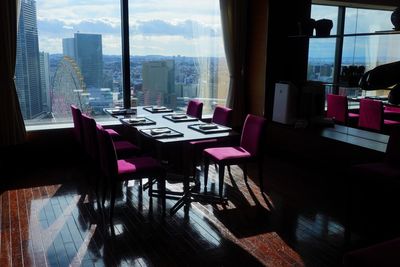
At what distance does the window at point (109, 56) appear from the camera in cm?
496

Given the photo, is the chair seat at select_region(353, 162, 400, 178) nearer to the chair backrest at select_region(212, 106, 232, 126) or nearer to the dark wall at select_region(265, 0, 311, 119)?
the chair backrest at select_region(212, 106, 232, 126)

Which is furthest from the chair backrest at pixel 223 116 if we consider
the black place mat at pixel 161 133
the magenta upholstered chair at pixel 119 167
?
the magenta upholstered chair at pixel 119 167

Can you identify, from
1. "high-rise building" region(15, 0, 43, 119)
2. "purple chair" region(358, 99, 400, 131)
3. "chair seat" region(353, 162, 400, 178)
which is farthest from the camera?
"high-rise building" region(15, 0, 43, 119)

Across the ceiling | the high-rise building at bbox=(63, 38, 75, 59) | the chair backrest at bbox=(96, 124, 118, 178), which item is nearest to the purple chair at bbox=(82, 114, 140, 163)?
the chair backrest at bbox=(96, 124, 118, 178)

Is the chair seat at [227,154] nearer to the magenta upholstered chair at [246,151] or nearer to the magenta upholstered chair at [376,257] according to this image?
the magenta upholstered chair at [246,151]

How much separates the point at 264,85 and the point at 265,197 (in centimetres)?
217

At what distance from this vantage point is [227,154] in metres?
3.92

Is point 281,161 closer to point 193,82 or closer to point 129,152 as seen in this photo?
point 193,82

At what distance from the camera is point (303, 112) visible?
516cm

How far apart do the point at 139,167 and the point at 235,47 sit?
3088mm

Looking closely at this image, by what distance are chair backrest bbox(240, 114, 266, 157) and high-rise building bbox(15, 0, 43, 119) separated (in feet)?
9.23

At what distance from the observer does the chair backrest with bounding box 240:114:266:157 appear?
3.88 meters

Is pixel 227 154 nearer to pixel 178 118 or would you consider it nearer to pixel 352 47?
pixel 178 118

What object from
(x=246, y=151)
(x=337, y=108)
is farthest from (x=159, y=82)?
(x=337, y=108)
